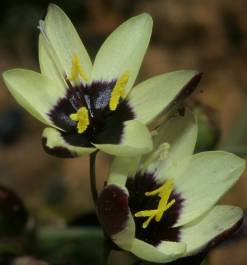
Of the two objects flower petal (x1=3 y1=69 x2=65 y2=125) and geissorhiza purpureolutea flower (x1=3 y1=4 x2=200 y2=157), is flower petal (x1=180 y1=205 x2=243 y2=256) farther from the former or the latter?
flower petal (x1=3 y1=69 x2=65 y2=125)

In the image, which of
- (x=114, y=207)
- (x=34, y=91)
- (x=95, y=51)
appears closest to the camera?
(x=114, y=207)

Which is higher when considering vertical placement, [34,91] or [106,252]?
[34,91]

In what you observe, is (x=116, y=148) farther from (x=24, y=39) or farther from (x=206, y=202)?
(x=24, y=39)

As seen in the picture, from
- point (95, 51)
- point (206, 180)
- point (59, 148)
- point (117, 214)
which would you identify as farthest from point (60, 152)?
point (95, 51)

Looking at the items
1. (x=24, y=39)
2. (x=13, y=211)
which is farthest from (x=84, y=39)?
(x=13, y=211)

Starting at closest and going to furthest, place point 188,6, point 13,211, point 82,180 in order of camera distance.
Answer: point 13,211 → point 82,180 → point 188,6

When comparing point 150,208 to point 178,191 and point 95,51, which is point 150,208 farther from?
point 95,51

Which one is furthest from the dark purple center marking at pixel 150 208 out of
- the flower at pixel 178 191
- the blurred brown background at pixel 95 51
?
the blurred brown background at pixel 95 51
